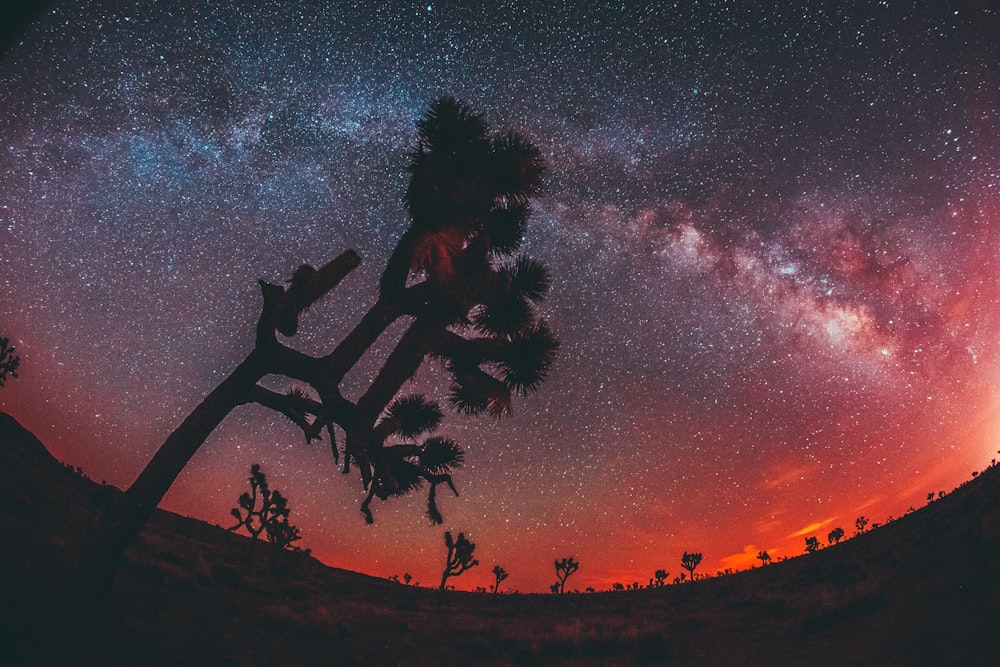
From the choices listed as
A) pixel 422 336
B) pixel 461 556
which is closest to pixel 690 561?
pixel 461 556

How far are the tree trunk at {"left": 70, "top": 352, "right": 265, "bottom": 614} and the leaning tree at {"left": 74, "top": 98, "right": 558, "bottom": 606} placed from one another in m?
0.02

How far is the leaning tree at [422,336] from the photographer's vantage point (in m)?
7.34

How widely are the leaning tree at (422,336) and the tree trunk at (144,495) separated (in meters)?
0.02

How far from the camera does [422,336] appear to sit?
7949 millimetres

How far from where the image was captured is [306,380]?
768 cm

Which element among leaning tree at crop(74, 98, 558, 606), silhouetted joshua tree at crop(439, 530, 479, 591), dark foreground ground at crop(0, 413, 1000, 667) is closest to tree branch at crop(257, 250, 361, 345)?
leaning tree at crop(74, 98, 558, 606)

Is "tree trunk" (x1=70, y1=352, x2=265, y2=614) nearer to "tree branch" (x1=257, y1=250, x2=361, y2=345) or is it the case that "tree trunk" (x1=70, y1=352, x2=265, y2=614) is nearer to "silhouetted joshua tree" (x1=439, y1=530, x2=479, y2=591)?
"tree branch" (x1=257, y1=250, x2=361, y2=345)

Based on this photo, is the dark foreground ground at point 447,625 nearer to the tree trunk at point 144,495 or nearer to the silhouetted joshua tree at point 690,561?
the tree trunk at point 144,495

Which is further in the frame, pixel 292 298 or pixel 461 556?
pixel 461 556

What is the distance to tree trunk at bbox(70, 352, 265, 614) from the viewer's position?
6.96m

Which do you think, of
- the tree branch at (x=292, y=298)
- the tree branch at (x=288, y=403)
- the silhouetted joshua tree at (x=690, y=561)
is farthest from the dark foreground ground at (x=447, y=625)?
the silhouetted joshua tree at (x=690, y=561)

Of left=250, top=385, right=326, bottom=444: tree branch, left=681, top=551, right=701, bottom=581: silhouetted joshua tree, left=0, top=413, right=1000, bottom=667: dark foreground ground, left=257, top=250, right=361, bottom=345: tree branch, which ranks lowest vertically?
left=0, top=413, right=1000, bottom=667: dark foreground ground

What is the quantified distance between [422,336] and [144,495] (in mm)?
5015

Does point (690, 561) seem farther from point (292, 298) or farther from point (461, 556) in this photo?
point (292, 298)
